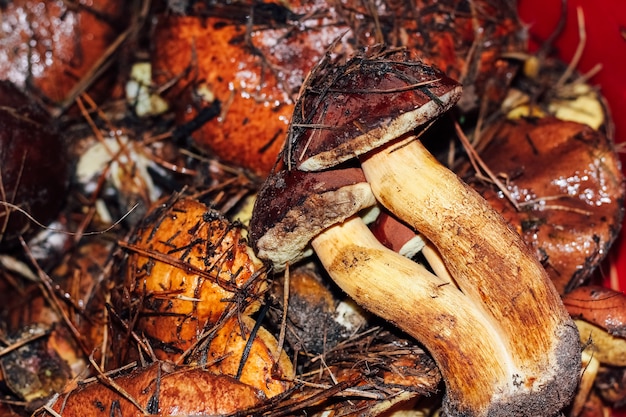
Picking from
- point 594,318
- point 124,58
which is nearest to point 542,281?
point 594,318

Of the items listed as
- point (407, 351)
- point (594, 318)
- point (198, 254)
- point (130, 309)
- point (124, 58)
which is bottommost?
point (594, 318)

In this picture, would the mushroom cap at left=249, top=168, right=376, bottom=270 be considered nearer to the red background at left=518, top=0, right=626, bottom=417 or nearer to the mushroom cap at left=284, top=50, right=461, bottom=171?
the mushroom cap at left=284, top=50, right=461, bottom=171

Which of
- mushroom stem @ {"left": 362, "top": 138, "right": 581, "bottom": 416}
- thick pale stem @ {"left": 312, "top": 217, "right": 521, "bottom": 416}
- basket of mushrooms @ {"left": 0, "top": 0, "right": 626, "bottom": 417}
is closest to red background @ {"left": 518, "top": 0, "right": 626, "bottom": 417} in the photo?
basket of mushrooms @ {"left": 0, "top": 0, "right": 626, "bottom": 417}

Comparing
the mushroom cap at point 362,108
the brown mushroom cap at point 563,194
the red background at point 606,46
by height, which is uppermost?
the mushroom cap at point 362,108

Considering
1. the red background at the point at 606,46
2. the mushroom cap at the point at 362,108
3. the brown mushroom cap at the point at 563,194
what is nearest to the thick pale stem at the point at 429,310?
the mushroom cap at the point at 362,108

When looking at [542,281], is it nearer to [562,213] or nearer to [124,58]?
[562,213]

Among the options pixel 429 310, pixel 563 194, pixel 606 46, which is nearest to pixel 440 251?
pixel 429 310

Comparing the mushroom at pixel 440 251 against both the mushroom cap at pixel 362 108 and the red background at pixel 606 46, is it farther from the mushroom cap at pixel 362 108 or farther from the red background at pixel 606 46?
the red background at pixel 606 46
